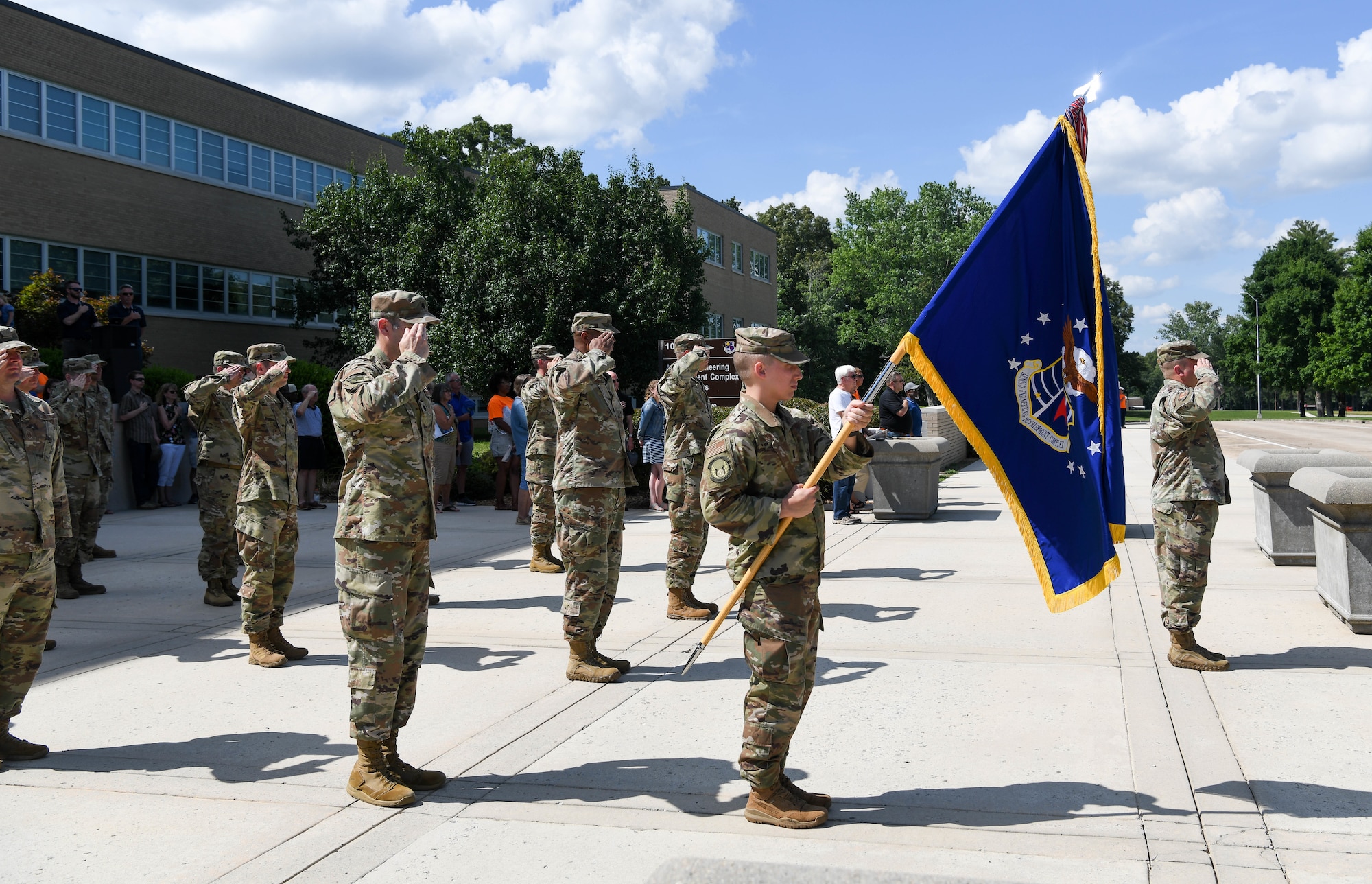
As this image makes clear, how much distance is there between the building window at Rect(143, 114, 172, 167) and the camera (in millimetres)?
25172

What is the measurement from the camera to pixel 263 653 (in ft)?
22.3

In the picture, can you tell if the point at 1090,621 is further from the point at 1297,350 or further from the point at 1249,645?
the point at 1297,350

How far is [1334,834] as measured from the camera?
395 cm

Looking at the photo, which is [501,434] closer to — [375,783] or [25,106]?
[375,783]

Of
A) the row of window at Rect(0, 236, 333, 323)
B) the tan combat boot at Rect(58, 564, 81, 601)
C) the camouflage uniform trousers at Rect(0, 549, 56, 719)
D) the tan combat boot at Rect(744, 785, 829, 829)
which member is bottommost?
the tan combat boot at Rect(744, 785, 829, 829)

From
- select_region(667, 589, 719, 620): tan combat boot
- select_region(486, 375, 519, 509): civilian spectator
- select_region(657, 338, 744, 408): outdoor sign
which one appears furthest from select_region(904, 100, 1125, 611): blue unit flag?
select_region(657, 338, 744, 408): outdoor sign

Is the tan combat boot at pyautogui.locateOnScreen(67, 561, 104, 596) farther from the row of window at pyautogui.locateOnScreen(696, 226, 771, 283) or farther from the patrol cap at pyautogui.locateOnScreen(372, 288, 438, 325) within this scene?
the row of window at pyautogui.locateOnScreen(696, 226, 771, 283)

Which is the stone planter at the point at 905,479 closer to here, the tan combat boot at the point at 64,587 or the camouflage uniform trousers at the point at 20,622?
the tan combat boot at the point at 64,587

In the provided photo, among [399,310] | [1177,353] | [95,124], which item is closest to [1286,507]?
[1177,353]

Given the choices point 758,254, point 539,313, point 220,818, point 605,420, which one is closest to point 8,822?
point 220,818

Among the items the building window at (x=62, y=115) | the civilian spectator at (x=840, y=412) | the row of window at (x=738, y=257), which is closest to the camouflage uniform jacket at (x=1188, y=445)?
the civilian spectator at (x=840, y=412)

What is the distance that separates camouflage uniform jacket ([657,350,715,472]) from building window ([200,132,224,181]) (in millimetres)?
22690

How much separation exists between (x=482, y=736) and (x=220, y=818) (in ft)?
4.38

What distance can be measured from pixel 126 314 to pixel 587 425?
44.1 feet
